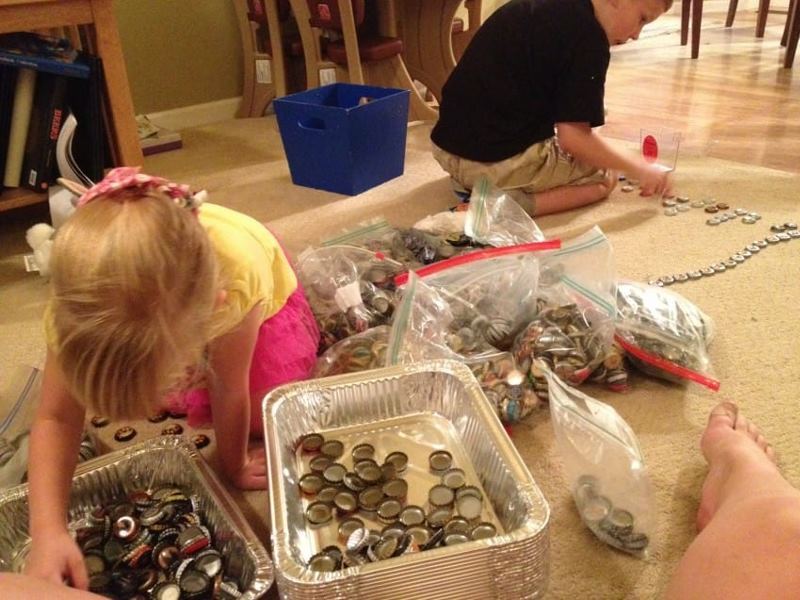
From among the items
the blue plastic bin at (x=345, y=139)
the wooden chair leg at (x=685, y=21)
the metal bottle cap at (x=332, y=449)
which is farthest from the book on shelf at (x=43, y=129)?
the wooden chair leg at (x=685, y=21)

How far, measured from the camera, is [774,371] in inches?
44.7

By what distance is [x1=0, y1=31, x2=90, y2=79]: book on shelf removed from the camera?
1504mm

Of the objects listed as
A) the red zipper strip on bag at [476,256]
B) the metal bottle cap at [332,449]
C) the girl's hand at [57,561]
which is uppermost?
the red zipper strip on bag at [476,256]

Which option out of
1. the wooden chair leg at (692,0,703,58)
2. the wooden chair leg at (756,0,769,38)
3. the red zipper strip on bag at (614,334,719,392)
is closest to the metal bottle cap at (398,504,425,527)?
the red zipper strip on bag at (614,334,719,392)

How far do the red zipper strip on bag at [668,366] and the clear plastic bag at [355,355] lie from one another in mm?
374

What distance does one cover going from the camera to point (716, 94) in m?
2.85

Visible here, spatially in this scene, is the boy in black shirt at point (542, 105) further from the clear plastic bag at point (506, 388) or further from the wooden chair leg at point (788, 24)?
the wooden chair leg at point (788, 24)

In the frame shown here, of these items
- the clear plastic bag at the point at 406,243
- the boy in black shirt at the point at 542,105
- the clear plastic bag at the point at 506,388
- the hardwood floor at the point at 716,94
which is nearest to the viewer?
the clear plastic bag at the point at 506,388

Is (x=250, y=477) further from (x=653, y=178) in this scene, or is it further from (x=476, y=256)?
(x=653, y=178)

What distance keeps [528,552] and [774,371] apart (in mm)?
654

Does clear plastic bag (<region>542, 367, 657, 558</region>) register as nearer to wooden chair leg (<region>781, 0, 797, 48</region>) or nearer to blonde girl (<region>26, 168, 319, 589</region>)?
blonde girl (<region>26, 168, 319, 589</region>)

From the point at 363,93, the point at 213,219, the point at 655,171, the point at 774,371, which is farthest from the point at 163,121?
the point at 774,371

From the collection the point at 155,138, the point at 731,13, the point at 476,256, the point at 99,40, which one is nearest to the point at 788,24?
the point at 731,13

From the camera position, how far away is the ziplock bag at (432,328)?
105 centimetres
